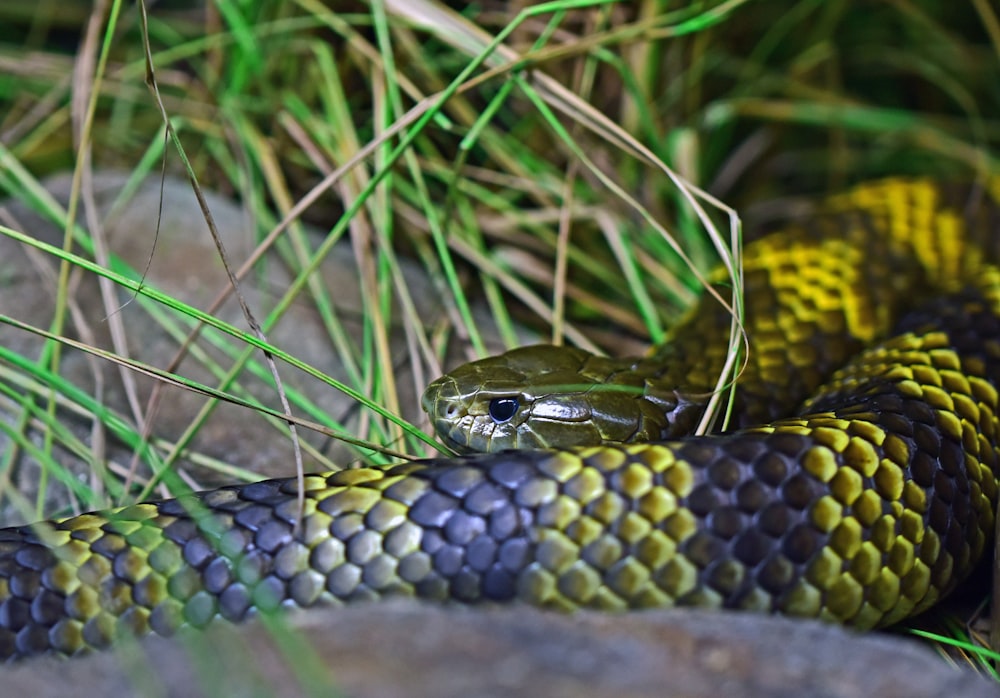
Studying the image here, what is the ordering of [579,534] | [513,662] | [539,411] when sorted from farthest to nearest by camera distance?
[539,411], [579,534], [513,662]

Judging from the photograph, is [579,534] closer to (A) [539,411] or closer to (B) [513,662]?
(B) [513,662]

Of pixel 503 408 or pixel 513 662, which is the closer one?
pixel 513 662

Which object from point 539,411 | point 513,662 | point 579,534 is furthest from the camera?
point 539,411

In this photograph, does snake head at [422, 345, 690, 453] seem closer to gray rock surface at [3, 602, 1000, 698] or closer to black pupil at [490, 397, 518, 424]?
black pupil at [490, 397, 518, 424]

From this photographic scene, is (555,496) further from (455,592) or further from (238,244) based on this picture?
(238,244)

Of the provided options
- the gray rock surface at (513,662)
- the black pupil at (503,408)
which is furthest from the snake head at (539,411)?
the gray rock surface at (513,662)

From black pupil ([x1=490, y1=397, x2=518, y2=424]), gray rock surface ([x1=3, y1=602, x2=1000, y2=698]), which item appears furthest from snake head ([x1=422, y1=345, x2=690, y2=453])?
gray rock surface ([x1=3, y1=602, x2=1000, y2=698])

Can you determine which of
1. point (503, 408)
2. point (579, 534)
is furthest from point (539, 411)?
point (579, 534)
